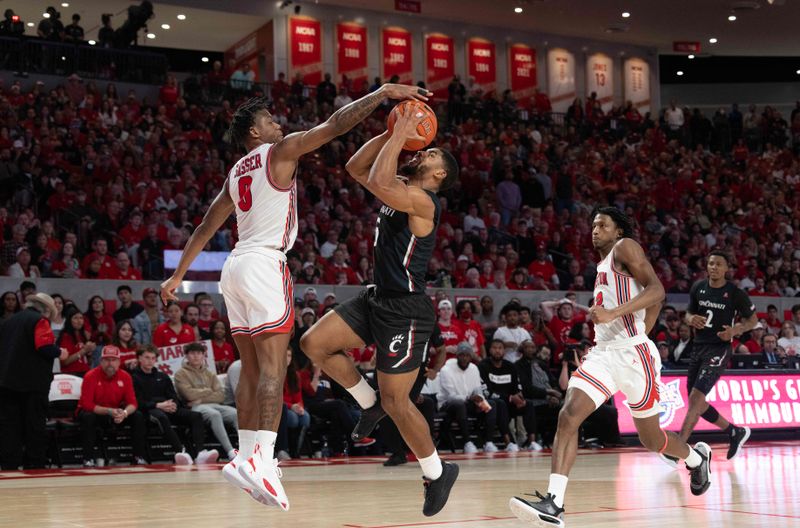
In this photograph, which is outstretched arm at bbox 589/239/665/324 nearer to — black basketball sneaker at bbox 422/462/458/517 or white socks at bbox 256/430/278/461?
black basketball sneaker at bbox 422/462/458/517

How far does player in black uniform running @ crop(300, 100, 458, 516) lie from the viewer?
5.74 m

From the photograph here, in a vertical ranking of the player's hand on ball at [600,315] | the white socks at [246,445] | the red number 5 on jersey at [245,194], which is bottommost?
the white socks at [246,445]

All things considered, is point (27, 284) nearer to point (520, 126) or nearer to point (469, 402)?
point (469, 402)

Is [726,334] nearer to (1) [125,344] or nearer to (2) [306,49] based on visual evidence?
(1) [125,344]

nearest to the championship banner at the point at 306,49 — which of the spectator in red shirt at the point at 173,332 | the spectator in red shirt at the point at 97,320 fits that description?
the spectator in red shirt at the point at 173,332

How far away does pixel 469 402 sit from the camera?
12828 mm

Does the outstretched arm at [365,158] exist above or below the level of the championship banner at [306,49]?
below

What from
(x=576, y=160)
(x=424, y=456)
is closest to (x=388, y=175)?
(x=424, y=456)

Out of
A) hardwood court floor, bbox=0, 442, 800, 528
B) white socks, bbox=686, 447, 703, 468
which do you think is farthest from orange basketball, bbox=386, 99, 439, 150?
white socks, bbox=686, 447, 703, 468

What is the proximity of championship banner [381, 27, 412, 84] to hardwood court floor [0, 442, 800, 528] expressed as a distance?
19113mm

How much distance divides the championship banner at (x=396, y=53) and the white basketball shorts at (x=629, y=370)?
73.8 feet

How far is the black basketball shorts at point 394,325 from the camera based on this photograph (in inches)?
228

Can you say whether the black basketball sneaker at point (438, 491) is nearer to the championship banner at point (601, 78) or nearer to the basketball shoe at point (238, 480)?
the basketball shoe at point (238, 480)

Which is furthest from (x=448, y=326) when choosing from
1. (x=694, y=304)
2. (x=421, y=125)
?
(x=421, y=125)
